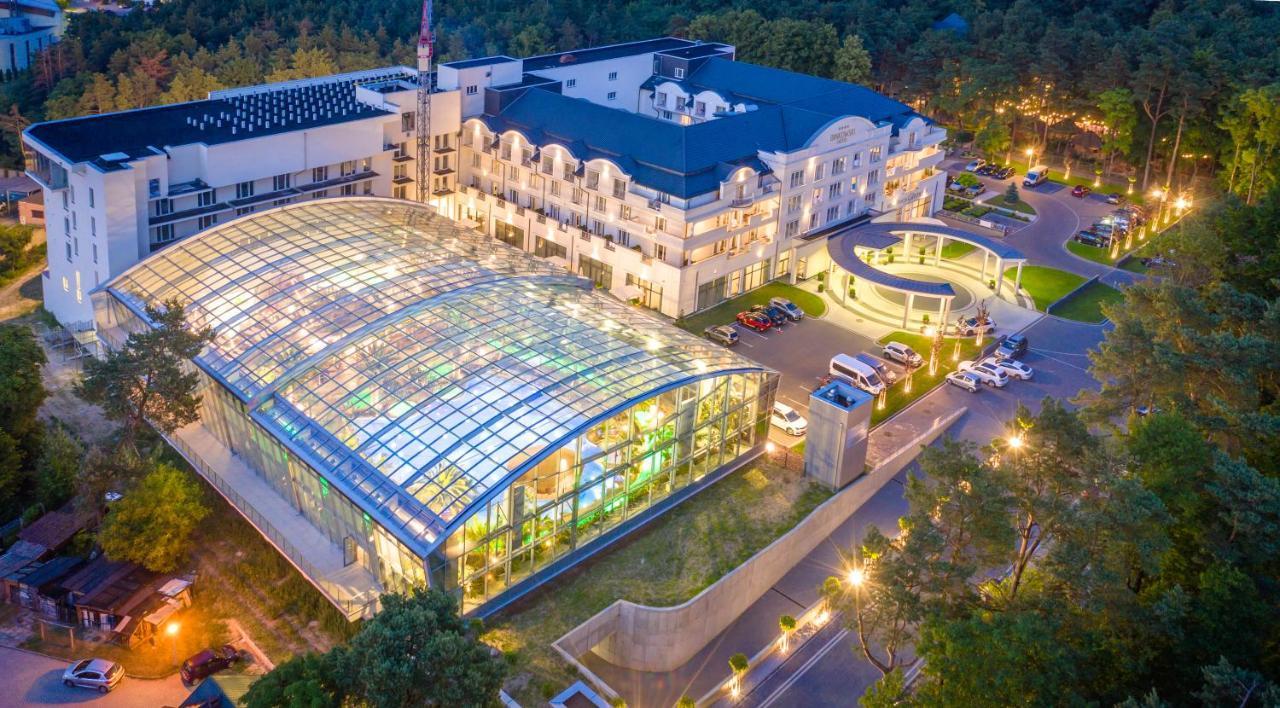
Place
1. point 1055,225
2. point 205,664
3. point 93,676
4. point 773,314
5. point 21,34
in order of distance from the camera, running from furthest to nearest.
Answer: point 21,34
point 1055,225
point 773,314
point 205,664
point 93,676

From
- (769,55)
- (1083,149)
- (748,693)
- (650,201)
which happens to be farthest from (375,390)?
(1083,149)

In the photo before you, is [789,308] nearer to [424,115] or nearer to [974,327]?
[974,327]

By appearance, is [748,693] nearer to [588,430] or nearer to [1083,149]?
[588,430]

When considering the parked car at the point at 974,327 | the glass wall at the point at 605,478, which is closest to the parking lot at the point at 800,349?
the parked car at the point at 974,327

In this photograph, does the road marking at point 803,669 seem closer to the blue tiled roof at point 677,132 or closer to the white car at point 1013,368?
the white car at point 1013,368

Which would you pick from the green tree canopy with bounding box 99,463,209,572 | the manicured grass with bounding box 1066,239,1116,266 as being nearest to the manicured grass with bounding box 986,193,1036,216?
the manicured grass with bounding box 1066,239,1116,266

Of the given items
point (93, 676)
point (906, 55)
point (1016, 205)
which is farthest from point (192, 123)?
point (906, 55)

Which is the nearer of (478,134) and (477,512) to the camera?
(477,512)
